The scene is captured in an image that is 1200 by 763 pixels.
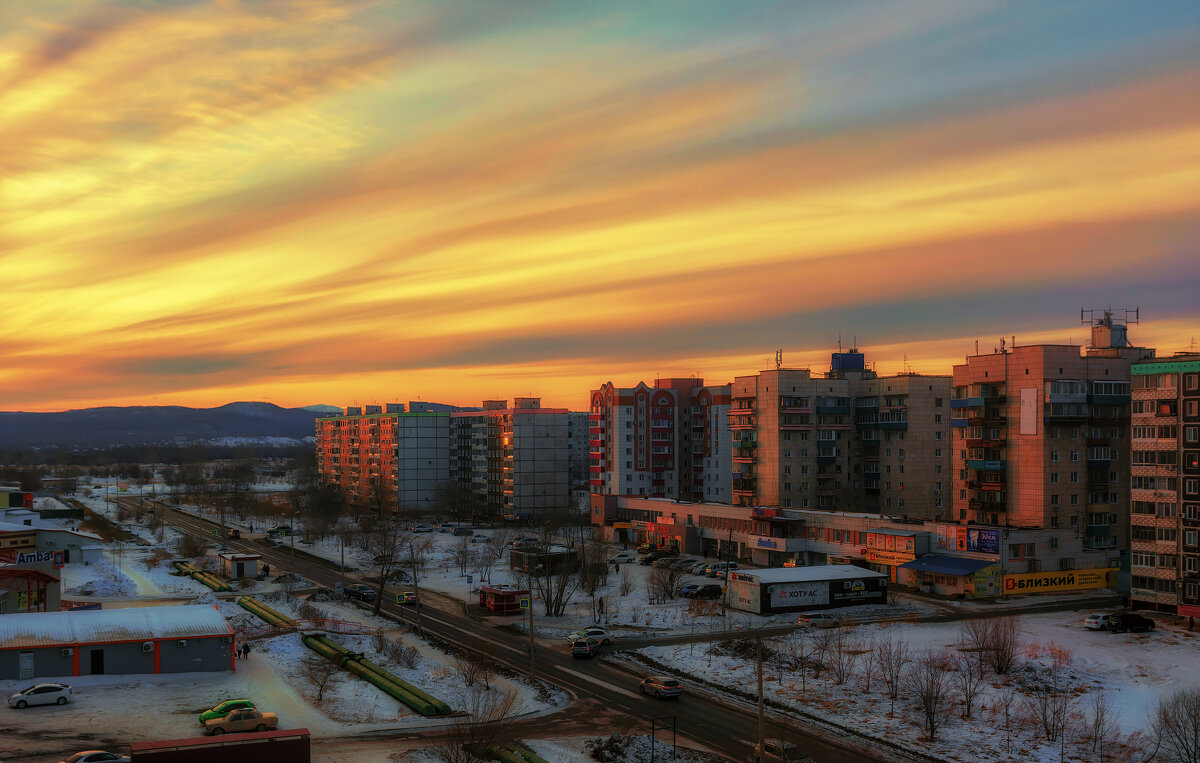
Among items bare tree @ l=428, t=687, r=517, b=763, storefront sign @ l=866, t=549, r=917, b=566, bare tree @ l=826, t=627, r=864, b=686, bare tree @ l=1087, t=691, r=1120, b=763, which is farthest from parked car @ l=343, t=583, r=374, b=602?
bare tree @ l=1087, t=691, r=1120, b=763

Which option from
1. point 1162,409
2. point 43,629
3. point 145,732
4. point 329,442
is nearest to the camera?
point 145,732

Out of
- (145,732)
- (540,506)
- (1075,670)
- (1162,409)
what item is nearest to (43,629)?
(145,732)

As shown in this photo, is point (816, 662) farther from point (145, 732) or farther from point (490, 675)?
point (145, 732)

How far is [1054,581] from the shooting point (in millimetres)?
76375

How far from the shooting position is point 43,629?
50.5m

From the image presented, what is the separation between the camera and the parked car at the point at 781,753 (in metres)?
38.8

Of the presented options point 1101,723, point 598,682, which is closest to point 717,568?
point 598,682

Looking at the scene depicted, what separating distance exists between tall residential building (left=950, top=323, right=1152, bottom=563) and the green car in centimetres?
6432

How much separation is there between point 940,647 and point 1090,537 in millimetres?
34124

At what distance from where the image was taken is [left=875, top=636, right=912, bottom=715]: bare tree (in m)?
47.7

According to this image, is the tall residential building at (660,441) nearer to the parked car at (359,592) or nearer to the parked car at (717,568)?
the parked car at (717,568)

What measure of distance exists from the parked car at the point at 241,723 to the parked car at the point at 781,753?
21504 mm

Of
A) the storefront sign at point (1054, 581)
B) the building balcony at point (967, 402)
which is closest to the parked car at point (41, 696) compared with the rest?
the storefront sign at point (1054, 581)

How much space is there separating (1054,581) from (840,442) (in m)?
34.7
